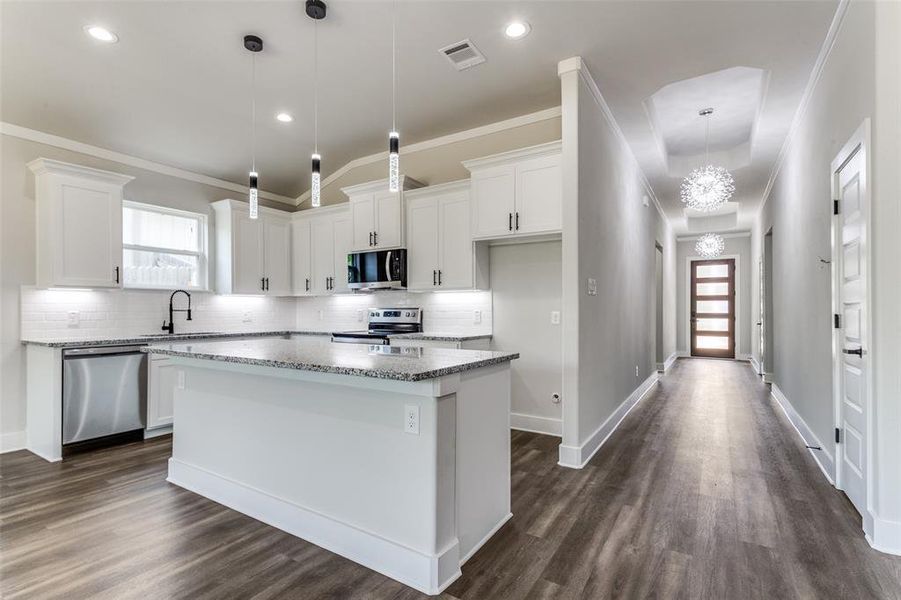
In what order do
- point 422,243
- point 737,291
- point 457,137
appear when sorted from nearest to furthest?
1. point 422,243
2. point 457,137
3. point 737,291

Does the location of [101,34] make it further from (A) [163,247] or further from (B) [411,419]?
(B) [411,419]

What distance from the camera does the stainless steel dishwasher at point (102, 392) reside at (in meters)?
3.69

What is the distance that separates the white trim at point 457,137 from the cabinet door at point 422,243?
755 mm

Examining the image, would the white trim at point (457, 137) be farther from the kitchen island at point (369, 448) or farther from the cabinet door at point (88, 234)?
the kitchen island at point (369, 448)

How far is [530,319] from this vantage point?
172 inches

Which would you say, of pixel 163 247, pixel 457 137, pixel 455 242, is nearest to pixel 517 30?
pixel 457 137

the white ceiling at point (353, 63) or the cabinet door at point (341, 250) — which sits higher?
the white ceiling at point (353, 63)

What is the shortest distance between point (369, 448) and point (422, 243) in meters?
2.86

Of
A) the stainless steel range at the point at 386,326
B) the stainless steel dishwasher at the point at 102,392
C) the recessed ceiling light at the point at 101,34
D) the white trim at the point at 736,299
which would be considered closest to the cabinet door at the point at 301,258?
the stainless steel range at the point at 386,326

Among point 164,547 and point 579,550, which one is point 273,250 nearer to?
point 164,547

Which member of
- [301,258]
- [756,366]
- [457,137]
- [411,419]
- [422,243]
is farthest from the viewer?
[756,366]

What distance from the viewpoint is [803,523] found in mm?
2488

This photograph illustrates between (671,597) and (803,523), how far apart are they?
1210mm

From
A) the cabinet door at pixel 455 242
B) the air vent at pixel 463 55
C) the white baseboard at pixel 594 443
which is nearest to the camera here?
the air vent at pixel 463 55
